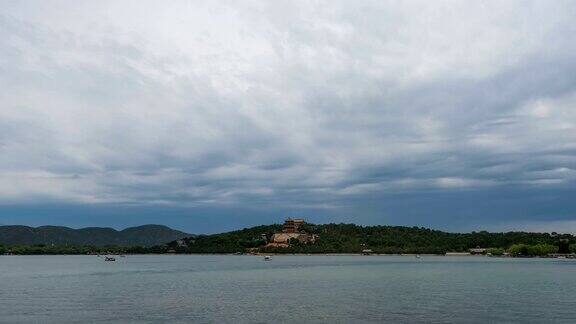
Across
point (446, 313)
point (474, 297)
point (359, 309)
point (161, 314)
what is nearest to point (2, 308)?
point (161, 314)

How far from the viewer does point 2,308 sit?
70750 millimetres

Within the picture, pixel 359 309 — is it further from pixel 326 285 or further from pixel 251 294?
pixel 326 285

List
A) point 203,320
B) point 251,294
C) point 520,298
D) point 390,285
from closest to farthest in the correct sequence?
point 203,320 < point 520,298 < point 251,294 < point 390,285

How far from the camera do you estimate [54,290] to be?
320 ft

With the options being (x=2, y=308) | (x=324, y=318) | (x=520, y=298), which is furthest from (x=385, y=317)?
(x=2, y=308)

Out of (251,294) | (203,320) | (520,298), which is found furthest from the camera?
(251,294)

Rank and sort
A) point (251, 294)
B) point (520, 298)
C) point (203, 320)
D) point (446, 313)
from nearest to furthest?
point (203, 320)
point (446, 313)
point (520, 298)
point (251, 294)

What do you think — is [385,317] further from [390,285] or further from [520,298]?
[390,285]

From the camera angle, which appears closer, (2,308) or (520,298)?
(2,308)

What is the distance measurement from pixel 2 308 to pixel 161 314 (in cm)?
2048

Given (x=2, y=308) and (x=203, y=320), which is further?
(x=2, y=308)

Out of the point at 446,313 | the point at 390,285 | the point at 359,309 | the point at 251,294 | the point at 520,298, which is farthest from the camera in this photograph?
the point at 390,285

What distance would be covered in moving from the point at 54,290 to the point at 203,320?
47542 millimetres

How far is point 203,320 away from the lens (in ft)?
197
